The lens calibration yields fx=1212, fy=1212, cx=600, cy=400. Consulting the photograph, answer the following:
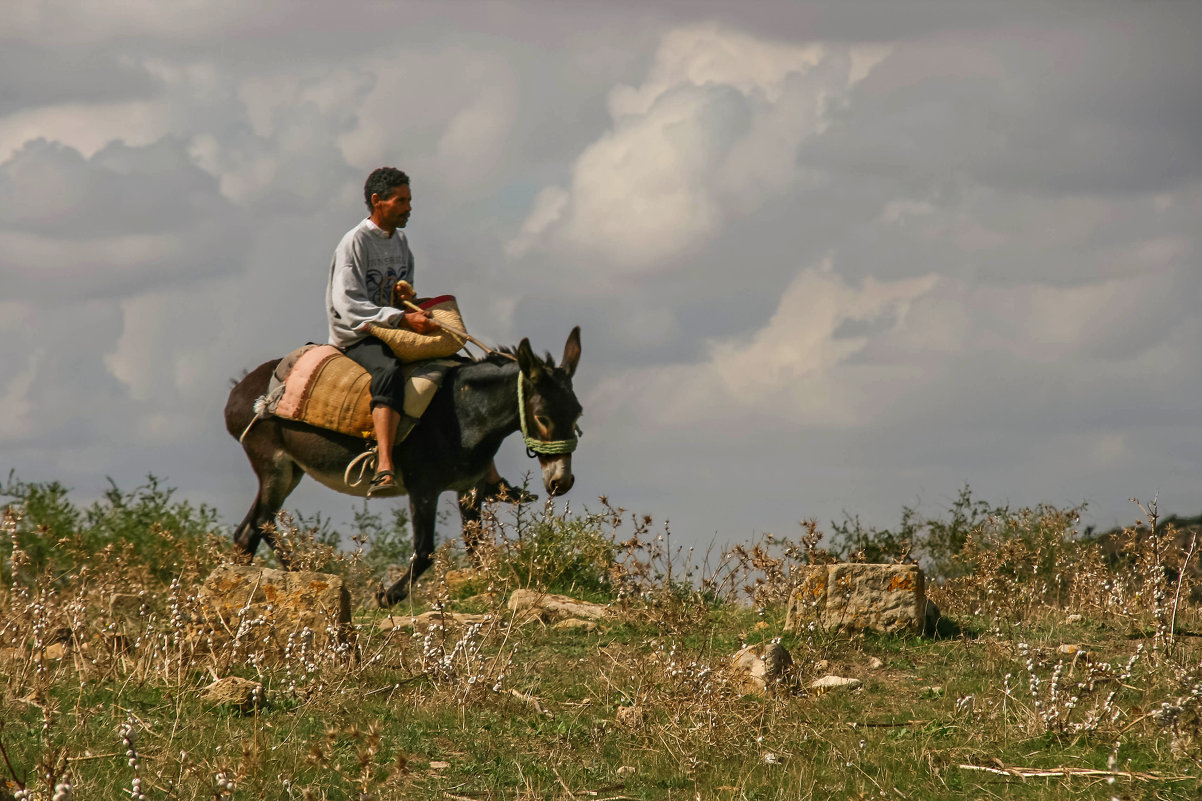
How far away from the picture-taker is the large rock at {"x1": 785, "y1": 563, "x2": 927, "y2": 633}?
8258 mm

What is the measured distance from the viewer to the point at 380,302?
10344 mm

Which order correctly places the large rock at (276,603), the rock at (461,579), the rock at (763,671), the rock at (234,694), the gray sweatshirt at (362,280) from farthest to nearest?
the rock at (461,579), the gray sweatshirt at (362,280), the large rock at (276,603), the rock at (763,671), the rock at (234,694)

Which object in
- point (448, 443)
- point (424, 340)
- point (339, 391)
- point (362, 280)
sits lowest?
point (448, 443)

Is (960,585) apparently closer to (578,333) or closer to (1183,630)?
(1183,630)

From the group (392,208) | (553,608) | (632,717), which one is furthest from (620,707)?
(392,208)

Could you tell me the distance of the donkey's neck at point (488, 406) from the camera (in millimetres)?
9922

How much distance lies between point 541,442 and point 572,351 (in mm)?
831

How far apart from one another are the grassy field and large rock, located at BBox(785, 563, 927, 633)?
13 cm

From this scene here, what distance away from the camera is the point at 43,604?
23.3 ft

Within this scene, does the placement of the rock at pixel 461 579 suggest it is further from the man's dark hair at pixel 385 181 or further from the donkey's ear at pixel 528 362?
the man's dark hair at pixel 385 181

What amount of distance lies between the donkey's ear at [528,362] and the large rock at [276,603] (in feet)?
8.72

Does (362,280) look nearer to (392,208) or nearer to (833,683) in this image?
(392,208)

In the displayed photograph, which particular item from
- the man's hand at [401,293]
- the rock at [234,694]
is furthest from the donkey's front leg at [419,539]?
the rock at [234,694]

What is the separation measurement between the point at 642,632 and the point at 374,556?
618 cm
